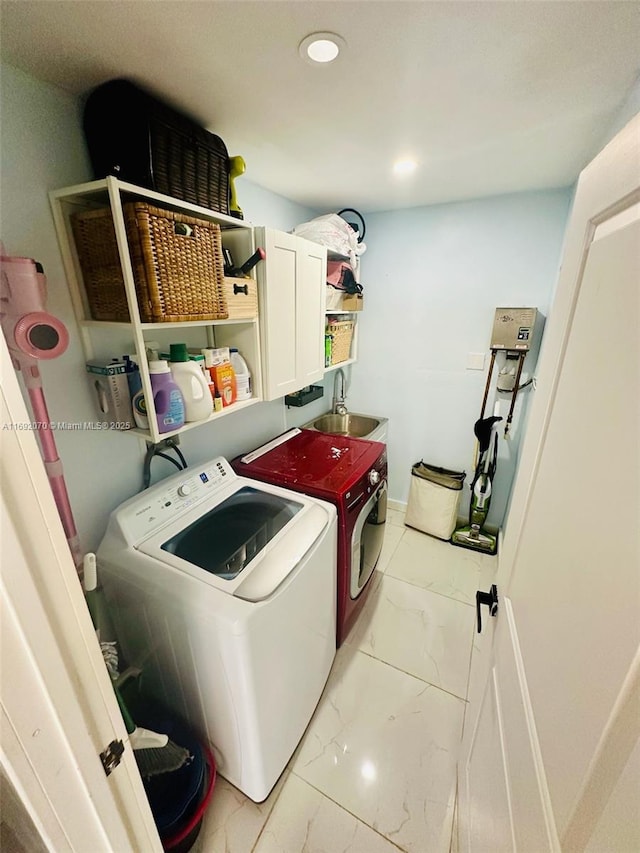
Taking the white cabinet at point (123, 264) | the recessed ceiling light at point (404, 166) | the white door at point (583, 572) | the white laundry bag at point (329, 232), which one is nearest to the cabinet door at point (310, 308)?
the white laundry bag at point (329, 232)

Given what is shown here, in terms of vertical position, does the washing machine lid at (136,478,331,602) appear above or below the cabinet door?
below

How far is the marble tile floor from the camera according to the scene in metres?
1.12

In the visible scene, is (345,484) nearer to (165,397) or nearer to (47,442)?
(165,397)

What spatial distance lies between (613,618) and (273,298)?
1.47 m

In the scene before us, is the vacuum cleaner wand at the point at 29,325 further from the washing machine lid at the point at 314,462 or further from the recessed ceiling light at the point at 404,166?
the recessed ceiling light at the point at 404,166

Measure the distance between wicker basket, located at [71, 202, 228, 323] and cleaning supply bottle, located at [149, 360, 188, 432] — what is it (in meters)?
0.16

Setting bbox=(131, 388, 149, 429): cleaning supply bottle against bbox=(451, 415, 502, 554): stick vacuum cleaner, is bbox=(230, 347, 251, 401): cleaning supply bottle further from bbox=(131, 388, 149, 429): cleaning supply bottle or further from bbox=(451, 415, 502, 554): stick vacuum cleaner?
bbox=(451, 415, 502, 554): stick vacuum cleaner

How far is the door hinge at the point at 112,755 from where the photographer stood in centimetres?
54

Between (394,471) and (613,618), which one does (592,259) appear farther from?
(394,471)

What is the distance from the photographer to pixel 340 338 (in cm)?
228

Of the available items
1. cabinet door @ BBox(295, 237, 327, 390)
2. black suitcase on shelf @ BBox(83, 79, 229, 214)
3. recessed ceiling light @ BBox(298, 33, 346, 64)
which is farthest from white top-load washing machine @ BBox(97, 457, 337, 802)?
recessed ceiling light @ BBox(298, 33, 346, 64)

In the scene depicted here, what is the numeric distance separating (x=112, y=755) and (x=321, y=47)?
156 centimetres

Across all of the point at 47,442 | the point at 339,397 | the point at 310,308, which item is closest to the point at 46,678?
the point at 47,442

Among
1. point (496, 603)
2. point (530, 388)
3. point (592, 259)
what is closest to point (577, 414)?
point (592, 259)
